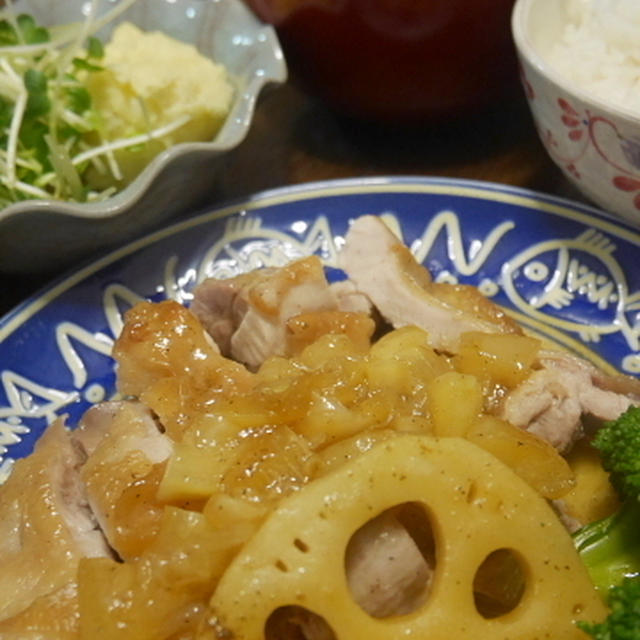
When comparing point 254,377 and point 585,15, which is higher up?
point 585,15

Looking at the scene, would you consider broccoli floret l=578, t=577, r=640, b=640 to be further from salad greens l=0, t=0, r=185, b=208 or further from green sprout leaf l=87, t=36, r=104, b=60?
green sprout leaf l=87, t=36, r=104, b=60

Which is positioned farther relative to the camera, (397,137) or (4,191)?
(397,137)

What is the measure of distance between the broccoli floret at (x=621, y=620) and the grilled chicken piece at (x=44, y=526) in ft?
3.20

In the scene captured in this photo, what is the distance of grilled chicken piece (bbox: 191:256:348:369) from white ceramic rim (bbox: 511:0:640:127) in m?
0.81

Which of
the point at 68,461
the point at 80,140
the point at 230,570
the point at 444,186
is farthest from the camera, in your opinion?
the point at 80,140

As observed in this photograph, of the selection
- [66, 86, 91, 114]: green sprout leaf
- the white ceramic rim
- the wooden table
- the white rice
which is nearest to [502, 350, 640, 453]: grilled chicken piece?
the white ceramic rim

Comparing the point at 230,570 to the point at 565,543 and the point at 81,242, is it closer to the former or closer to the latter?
the point at 565,543

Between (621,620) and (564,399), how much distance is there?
23.0 inches

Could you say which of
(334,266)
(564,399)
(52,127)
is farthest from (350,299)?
(52,127)

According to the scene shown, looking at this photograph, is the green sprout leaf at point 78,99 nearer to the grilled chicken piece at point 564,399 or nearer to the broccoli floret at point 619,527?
the grilled chicken piece at point 564,399

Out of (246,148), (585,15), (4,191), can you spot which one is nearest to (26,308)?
(4,191)

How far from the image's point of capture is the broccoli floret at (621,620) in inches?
58.1

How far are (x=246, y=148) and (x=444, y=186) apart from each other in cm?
96

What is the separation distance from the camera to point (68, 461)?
76.1 inches
